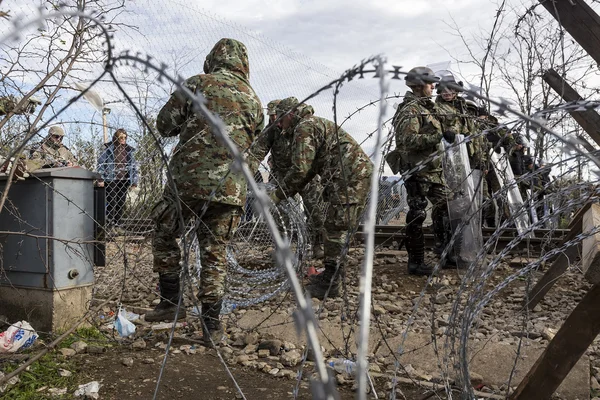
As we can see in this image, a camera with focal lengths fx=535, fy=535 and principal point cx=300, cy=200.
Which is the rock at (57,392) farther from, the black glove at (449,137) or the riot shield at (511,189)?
the black glove at (449,137)

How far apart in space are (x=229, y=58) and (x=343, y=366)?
→ 2.21m

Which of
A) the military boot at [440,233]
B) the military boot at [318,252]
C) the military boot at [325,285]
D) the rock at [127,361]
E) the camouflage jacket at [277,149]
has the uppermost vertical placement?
the camouflage jacket at [277,149]

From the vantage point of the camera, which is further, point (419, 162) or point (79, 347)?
point (419, 162)

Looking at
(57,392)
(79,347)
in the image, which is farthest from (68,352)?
(57,392)

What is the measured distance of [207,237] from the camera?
11.9 ft

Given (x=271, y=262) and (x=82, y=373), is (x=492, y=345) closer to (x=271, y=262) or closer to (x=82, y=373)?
(x=82, y=373)

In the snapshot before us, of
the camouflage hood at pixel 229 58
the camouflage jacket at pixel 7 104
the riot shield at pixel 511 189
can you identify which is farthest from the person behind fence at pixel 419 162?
the camouflage jacket at pixel 7 104

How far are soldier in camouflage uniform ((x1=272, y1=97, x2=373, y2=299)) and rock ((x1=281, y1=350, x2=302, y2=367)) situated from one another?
1.46 metres

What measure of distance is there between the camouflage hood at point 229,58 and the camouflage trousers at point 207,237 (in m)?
0.97

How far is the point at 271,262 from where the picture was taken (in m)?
6.44

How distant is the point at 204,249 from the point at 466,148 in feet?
10.4

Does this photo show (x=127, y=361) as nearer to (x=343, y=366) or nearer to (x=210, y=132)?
(x=343, y=366)

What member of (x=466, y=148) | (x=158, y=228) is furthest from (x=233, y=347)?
(x=466, y=148)

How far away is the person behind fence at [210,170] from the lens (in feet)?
11.4
